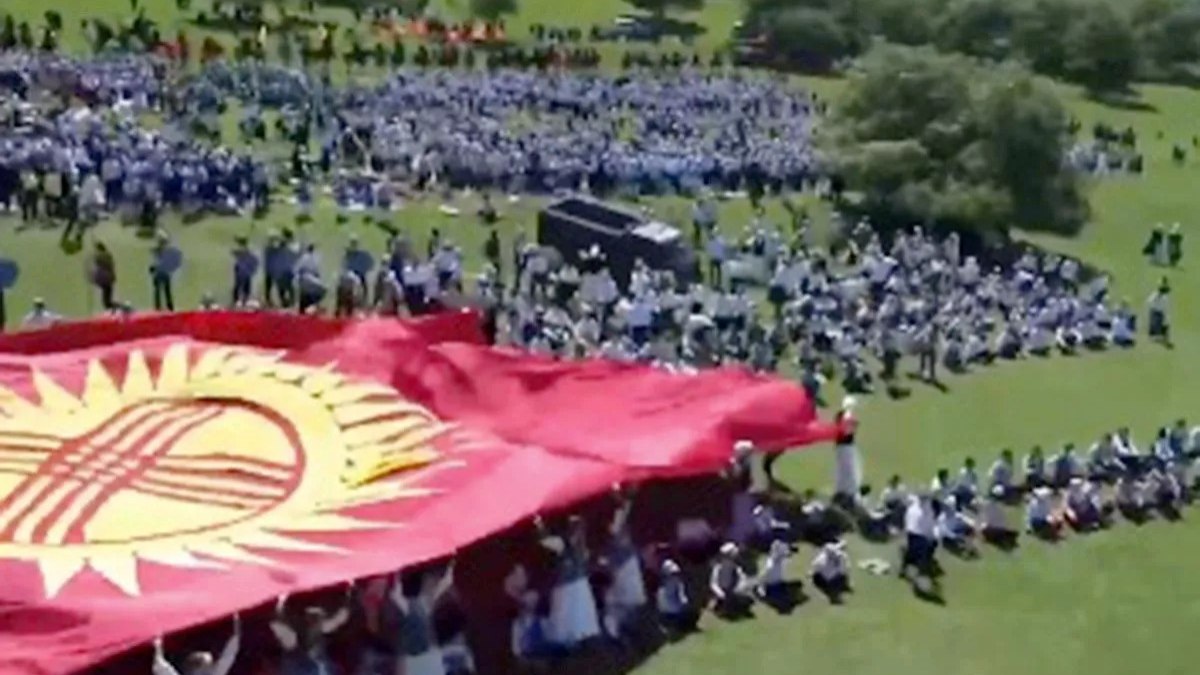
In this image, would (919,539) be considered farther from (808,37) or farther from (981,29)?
(981,29)

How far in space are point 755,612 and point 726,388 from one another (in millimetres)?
3911

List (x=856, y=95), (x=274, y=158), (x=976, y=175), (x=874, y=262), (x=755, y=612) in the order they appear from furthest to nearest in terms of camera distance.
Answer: (x=856, y=95)
(x=976, y=175)
(x=274, y=158)
(x=874, y=262)
(x=755, y=612)

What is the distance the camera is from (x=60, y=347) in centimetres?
2741

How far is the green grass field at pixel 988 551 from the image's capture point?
2430 centimetres

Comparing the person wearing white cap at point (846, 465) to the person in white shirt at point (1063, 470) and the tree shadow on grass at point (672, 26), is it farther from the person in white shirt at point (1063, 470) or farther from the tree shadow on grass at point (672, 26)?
the tree shadow on grass at point (672, 26)

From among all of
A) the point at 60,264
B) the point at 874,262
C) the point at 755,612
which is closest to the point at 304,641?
the point at 755,612

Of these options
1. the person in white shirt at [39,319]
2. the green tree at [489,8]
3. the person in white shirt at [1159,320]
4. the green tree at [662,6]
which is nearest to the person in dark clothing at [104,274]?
the person in white shirt at [39,319]

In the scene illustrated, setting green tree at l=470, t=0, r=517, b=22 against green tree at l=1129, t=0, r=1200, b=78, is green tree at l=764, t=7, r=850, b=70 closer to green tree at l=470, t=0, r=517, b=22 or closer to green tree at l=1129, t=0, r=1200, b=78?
green tree at l=470, t=0, r=517, b=22

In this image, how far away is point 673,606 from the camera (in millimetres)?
23938

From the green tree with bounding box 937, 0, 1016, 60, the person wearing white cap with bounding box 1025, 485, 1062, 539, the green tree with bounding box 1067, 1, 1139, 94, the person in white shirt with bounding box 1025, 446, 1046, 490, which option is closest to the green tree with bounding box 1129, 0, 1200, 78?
the green tree with bounding box 1067, 1, 1139, 94

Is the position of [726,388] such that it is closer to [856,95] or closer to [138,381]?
[138,381]

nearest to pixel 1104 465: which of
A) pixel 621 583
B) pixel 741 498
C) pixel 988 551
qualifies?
pixel 988 551

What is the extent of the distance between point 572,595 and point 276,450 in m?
4.01

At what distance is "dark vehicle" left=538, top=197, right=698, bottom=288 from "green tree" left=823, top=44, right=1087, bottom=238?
32.4 ft
